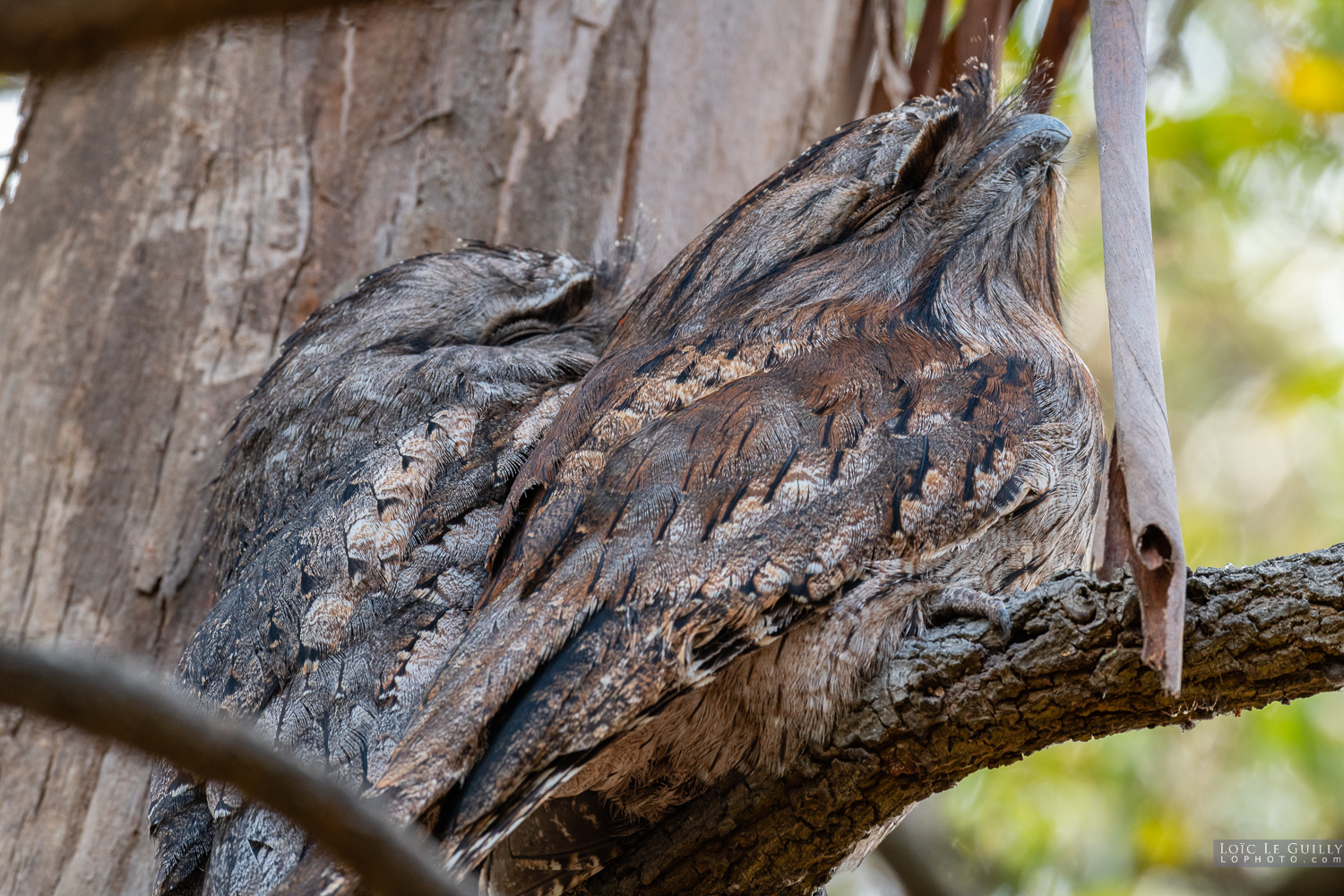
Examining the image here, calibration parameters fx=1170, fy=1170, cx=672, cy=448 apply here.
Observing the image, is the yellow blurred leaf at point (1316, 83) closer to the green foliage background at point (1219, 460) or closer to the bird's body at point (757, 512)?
the green foliage background at point (1219, 460)

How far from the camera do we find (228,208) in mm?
3770

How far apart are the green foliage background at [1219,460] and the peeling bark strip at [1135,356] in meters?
1.68

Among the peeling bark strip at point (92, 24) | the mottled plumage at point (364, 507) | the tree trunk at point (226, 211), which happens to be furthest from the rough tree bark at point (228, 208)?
the peeling bark strip at point (92, 24)

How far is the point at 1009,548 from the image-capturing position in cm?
254

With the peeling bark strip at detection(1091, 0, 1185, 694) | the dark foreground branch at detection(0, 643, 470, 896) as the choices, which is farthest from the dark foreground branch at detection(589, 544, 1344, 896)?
the dark foreground branch at detection(0, 643, 470, 896)

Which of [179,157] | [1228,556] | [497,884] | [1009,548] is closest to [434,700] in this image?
[497,884]

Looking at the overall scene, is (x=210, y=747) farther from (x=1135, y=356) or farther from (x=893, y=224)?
(x=893, y=224)

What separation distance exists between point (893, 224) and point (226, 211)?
213 cm

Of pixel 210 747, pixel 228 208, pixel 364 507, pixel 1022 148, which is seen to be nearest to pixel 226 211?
pixel 228 208

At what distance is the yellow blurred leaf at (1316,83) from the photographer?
5.95 metres

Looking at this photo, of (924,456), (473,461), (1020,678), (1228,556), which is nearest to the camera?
(1020,678)

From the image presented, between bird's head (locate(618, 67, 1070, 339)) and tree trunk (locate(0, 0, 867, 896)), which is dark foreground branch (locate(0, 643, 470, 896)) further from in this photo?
tree trunk (locate(0, 0, 867, 896))

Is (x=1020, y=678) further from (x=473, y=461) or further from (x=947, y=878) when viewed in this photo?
(x=947, y=878)

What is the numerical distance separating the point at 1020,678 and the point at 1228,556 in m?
4.93
